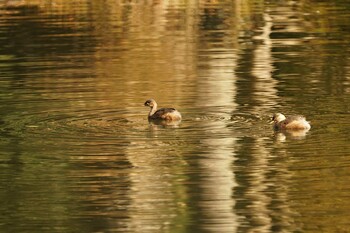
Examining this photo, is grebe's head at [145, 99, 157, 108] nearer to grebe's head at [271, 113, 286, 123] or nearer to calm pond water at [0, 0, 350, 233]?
calm pond water at [0, 0, 350, 233]

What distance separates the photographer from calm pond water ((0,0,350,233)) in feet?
45.9

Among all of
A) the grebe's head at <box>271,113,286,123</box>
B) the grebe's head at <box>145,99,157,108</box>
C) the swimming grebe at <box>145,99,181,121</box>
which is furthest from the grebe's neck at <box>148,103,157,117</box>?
the grebe's head at <box>271,113,286,123</box>

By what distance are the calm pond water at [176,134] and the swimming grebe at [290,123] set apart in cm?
11

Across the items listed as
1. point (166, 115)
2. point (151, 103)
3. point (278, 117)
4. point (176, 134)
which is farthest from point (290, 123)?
point (151, 103)

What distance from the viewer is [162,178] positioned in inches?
614

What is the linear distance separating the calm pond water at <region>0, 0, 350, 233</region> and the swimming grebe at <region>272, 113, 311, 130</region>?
0.35 ft

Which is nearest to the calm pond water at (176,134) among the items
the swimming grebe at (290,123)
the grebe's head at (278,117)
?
the swimming grebe at (290,123)

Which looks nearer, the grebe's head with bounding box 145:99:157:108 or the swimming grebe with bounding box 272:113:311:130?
the swimming grebe with bounding box 272:113:311:130

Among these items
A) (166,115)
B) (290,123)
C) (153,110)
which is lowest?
(153,110)

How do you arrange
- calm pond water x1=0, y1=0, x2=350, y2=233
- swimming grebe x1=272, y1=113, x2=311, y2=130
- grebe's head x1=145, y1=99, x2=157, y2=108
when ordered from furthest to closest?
grebe's head x1=145, y1=99, x2=157, y2=108, swimming grebe x1=272, y1=113, x2=311, y2=130, calm pond water x1=0, y1=0, x2=350, y2=233

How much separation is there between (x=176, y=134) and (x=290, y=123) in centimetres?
147

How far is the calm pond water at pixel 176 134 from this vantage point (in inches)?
551

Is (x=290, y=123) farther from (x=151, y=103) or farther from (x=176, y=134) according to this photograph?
(x=151, y=103)

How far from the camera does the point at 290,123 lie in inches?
710
